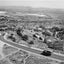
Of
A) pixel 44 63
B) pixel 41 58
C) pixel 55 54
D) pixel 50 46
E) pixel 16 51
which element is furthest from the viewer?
pixel 50 46

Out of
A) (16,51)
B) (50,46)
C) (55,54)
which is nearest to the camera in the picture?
(55,54)

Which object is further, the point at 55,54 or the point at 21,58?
the point at 55,54

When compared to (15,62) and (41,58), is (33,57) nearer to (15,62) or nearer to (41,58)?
(41,58)

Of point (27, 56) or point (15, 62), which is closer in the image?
point (15, 62)

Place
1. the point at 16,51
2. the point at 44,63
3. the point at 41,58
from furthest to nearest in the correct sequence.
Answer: the point at 16,51 < the point at 41,58 < the point at 44,63

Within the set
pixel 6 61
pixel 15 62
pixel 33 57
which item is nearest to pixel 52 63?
pixel 33 57

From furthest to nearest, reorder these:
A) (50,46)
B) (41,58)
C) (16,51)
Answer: (50,46) → (16,51) → (41,58)

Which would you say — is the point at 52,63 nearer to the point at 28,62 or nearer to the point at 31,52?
the point at 28,62

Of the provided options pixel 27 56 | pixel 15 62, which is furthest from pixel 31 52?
pixel 15 62

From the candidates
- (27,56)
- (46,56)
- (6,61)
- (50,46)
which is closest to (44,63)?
(46,56)
